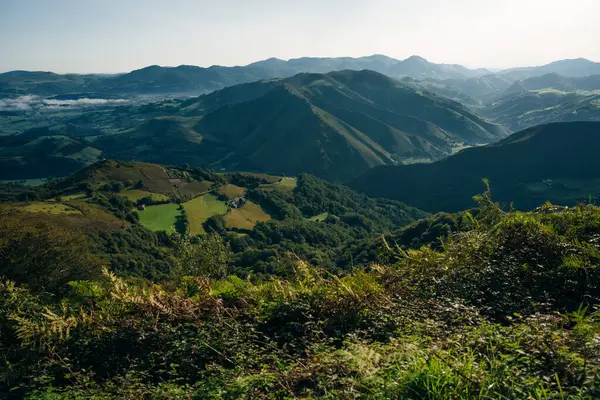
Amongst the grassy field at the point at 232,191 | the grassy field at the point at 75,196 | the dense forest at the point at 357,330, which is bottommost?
the grassy field at the point at 232,191

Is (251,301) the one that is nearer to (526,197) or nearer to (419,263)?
(419,263)

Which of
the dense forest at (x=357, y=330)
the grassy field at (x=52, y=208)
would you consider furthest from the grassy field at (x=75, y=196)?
the dense forest at (x=357, y=330)

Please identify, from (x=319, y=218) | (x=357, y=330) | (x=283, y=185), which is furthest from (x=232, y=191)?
(x=357, y=330)

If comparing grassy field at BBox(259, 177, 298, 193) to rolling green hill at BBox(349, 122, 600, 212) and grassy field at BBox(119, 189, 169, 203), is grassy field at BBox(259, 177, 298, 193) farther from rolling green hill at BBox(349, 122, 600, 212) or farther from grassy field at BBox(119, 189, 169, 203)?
grassy field at BBox(119, 189, 169, 203)

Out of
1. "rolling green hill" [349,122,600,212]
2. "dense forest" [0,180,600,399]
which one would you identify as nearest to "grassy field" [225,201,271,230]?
"rolling green hill" [349,122,600,212]

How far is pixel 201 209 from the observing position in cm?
12331

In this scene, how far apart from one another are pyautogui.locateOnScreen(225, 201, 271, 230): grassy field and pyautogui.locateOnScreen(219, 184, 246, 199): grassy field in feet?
25.1

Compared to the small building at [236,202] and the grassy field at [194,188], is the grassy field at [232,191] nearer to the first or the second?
the small building at [236,202]

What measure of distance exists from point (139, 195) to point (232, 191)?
36.2 metres

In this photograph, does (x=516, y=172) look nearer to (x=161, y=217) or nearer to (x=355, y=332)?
(x=161, y=217)

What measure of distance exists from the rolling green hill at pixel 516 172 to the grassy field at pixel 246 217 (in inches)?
3169

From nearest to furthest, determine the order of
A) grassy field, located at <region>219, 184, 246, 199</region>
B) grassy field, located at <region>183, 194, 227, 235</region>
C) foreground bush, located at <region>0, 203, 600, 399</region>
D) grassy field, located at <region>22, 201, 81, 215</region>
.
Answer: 1. foreground bush, located at <region>0, 203, 600, 399</region>
2. grassy field, located at <region>22, 201, 81, 215</region>
3. grassy field, located at <region>183, 194, 227, 235</region>
4. grassy field, located at <region>219, 184, 246, 199</region>

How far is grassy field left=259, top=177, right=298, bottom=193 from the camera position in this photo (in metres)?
164

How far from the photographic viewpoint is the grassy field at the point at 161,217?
10907cm
